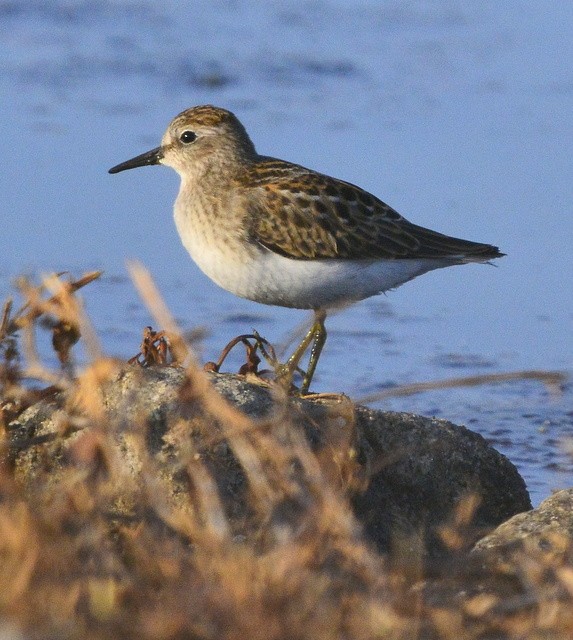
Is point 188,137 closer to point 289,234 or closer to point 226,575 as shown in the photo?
point 289,234

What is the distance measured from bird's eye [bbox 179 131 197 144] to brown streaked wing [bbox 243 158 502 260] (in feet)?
1.44

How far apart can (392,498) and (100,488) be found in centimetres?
184

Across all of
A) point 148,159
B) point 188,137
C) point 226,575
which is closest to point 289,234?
point 188,137

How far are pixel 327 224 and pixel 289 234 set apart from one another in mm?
262

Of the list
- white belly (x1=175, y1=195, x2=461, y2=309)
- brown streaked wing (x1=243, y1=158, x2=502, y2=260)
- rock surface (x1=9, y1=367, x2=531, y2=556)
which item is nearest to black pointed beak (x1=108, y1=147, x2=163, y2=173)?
brown streaked wing (x1=243, y1=158, x2=502, y2=260)

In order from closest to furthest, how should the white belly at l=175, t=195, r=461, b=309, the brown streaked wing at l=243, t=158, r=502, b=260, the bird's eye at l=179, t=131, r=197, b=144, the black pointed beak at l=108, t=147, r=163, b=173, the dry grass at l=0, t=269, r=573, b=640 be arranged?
the dry grass at l=0, t=269, r=573, b=640
the white belly at l=175, t=195, r=461, b=309
the brown streaked wing at l=243, t=158, r=502, b=260
the bird's eye at l=179, t=131, r=197, b=144
the black pointed beak at l=108, t=147, r=163, b=173

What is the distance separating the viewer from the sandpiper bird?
650cm

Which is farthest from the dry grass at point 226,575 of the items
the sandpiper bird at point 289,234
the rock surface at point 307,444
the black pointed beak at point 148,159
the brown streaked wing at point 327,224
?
the black pointed beak at point 148,159

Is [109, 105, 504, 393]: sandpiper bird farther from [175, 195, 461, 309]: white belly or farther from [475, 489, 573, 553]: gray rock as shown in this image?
[475, 489, 573, 553]: gray rock

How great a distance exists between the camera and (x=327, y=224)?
679 cm

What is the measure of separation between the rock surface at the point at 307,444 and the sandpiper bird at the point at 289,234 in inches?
45.0

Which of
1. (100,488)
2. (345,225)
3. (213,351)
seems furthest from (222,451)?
(213,351)

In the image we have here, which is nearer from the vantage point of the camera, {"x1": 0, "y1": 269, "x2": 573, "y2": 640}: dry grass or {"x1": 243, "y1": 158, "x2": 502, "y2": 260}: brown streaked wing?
{"x1": 0, "y1": 269, "x2": 573, "y2": 640}: dry grass

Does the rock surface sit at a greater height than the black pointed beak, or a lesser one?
lesser
